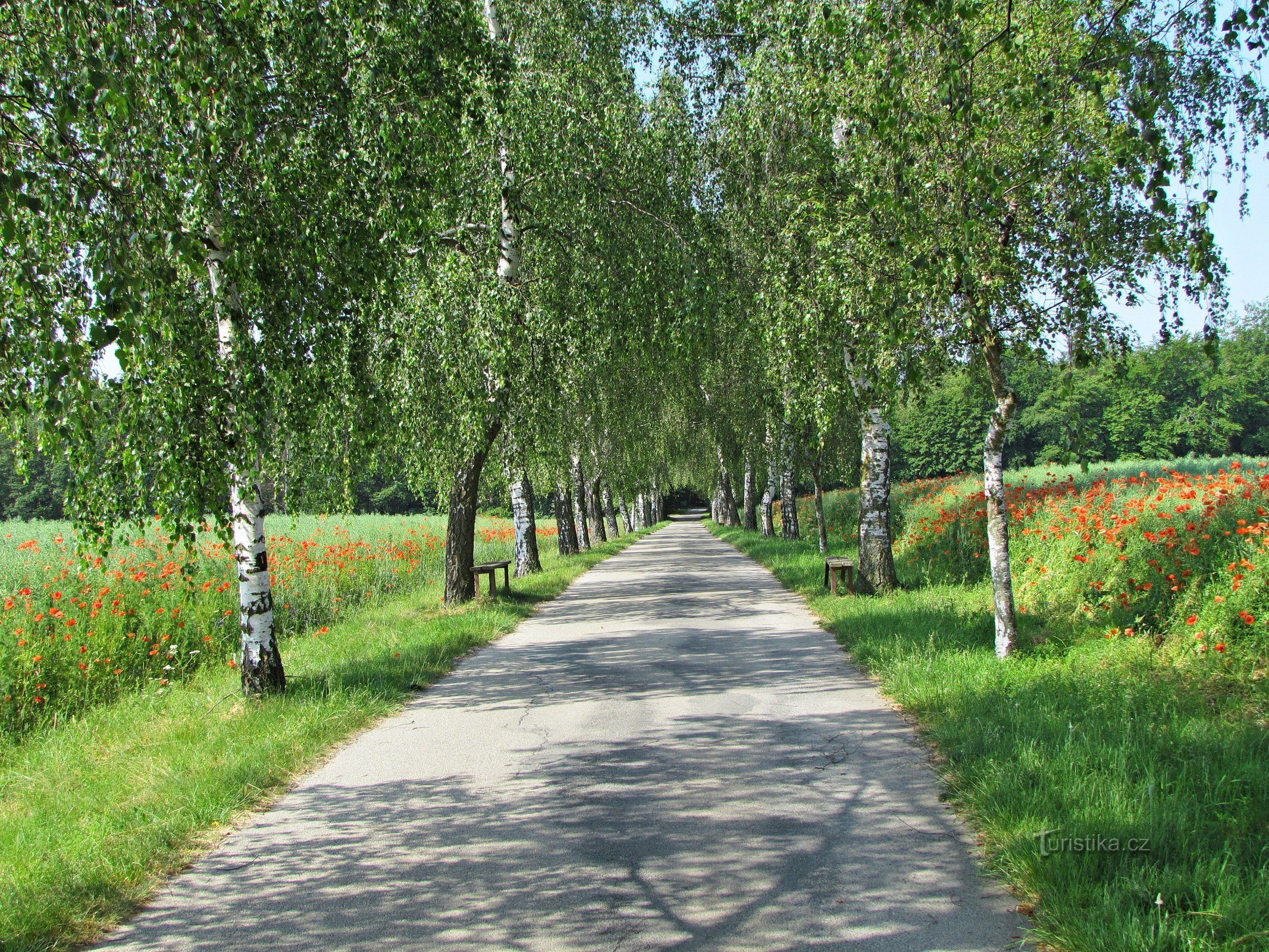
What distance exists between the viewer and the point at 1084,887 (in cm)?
343

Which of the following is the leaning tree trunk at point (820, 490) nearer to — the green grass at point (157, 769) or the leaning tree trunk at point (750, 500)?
the leaning tree trunk at point (750, 500)

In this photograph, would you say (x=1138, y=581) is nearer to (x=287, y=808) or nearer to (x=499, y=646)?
(x=499, y=646)

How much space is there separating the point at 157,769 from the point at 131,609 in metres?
4.81

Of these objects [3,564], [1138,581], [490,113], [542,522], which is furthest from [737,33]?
[542,522]

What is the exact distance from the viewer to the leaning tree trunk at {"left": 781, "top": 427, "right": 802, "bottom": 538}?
19.5 m

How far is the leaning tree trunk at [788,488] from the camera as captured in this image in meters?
19.5

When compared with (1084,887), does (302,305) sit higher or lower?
higher

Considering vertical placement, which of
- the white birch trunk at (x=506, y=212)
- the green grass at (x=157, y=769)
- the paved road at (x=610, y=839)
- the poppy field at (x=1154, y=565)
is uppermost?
the white birch trunk at (x=506, y=212)

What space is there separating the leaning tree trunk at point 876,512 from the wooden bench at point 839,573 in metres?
0.18

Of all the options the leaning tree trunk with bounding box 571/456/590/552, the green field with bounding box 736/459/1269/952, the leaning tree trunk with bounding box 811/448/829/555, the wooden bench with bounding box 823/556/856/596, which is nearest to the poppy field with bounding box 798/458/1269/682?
the green field with bounding box 736/459/1269/952

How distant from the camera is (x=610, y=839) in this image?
433 cm

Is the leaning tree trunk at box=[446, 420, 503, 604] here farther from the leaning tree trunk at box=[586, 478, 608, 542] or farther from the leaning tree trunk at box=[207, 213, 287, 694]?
the leaning tree trunk at box=[586, 478, 608, 542]

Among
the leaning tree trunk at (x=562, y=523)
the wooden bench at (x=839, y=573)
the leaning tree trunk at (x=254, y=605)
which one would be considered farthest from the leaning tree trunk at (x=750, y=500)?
the leaning tree trunk at (x=254, y=605)

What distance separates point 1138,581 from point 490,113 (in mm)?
8809
